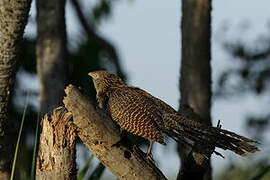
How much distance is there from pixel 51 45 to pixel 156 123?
2019 millimetres

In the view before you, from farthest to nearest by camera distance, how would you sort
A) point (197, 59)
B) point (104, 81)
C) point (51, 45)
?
point (51, 45)
point (197, 59)
point (104, 81)

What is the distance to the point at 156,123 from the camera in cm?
412

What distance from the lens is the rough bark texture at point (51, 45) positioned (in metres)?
5.88

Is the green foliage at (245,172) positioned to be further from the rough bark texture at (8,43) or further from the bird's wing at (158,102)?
the rough bark texture at (8,43)

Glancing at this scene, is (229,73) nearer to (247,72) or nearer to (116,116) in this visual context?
(247,72)

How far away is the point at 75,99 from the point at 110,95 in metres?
0.46

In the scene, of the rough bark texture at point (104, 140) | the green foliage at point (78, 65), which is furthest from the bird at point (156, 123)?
the green foliage at point (78, 65)

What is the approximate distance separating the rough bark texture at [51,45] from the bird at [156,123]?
1.67 m

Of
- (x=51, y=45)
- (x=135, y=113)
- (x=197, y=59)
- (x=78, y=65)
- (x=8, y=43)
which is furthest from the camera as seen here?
(x=78, y=65)

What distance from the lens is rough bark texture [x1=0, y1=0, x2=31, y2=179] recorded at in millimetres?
4090

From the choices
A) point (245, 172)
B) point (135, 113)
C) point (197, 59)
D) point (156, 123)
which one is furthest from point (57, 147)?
point (245, 172)

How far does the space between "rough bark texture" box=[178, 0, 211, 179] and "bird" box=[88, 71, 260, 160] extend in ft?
4.15

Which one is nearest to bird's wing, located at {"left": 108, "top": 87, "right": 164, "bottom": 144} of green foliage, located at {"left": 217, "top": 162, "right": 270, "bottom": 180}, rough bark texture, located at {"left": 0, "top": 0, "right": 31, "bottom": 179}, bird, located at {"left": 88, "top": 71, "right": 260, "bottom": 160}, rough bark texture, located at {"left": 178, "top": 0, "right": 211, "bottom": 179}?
bird, located at {"left": 88, "top": 71, "right": 260, "bottom": 160}

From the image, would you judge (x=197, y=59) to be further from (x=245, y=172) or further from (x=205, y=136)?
(x=245, y=172)
